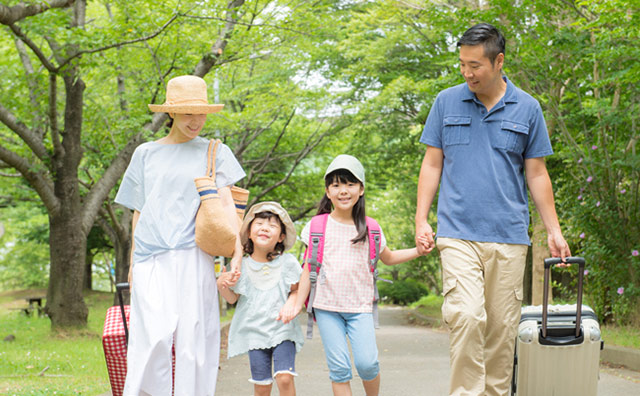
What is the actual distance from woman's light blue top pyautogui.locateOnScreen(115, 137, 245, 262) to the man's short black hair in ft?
4.97

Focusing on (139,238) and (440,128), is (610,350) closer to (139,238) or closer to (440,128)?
(440,128)

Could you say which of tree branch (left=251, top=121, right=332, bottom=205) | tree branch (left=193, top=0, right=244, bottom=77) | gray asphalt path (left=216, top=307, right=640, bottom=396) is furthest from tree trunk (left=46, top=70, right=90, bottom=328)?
tree branch (left=251, top=121, right=332, bottom=205)

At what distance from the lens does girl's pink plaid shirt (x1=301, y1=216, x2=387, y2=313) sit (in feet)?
15.3

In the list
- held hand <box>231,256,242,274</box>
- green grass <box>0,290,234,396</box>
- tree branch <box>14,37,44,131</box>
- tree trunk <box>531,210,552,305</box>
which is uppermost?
tree branch <box>14,37,44,131</box>

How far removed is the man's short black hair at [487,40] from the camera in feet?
13.3

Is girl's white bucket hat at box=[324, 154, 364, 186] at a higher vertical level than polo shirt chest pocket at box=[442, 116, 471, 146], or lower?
lower

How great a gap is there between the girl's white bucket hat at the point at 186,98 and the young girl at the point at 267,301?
2.76 feet

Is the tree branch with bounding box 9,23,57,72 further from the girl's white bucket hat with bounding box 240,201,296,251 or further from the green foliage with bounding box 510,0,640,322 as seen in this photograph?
the green foliage with bounding box 510,0,640,322

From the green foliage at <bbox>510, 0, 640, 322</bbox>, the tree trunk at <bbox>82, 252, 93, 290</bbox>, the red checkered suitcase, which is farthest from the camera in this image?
the tree trunk at <bbox>82, 252, 93, 290</bbox>

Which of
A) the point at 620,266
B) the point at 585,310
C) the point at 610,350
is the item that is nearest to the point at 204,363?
the point at 585,310

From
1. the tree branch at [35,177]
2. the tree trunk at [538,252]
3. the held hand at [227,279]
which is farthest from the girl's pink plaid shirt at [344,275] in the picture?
the tree trunk at [538,252]

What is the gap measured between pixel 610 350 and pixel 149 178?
663cm

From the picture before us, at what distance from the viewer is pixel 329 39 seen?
20.8 meters

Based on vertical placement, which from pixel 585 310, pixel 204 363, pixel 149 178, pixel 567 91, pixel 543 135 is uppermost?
pixel 567 91
